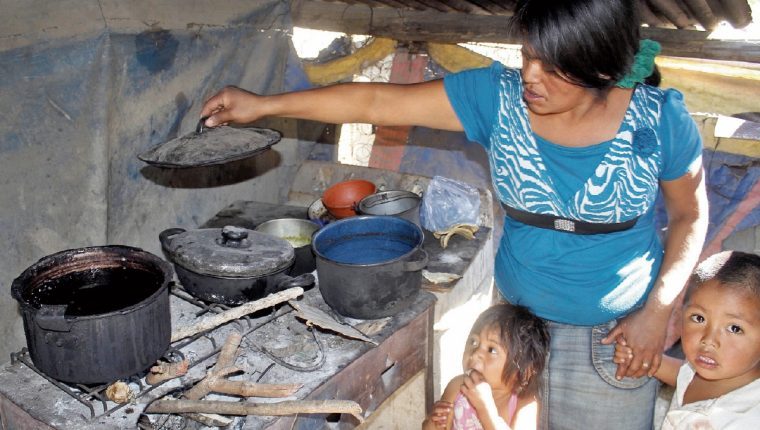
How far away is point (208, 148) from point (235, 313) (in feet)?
2.04

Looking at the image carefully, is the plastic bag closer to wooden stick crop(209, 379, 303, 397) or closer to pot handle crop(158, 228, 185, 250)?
pot handle crop(158, 228, 185, 250)

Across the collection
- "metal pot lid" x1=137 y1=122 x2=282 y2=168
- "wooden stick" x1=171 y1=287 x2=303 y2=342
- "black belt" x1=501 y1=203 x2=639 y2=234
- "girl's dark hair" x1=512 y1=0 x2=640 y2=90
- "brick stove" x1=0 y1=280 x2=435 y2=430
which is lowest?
"brick stove" x1=0 y1=280 x2=435 y2=430

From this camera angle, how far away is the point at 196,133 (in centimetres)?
246

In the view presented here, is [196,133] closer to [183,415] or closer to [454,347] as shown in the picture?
[183,415]

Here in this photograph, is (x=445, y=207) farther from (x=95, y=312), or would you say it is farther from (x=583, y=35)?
(x=95, y=312)

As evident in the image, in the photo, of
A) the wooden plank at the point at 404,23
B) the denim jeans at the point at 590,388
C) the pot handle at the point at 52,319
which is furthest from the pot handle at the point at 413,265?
the wooden plank at the point at 404,23

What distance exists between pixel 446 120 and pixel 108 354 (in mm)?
1405

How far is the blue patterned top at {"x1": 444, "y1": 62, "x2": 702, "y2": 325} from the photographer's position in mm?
2203

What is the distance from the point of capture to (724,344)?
7.29 feet

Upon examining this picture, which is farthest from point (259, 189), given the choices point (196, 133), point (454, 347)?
point (196, 133)

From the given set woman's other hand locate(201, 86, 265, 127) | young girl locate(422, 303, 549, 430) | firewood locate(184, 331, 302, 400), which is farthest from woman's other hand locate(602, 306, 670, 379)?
woman's other hand locate(201, 86, 265, 127)

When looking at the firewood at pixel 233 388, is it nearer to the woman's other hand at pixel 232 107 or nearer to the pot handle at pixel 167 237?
the pot handle at pixel 167 237

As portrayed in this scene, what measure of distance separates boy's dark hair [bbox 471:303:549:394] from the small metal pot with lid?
0.76m

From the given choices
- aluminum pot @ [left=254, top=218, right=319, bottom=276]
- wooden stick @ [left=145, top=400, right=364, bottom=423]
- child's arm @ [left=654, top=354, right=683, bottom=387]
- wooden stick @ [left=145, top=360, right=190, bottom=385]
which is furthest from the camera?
aluminum pot @ [left=254, top=218, right=319, bottom=276]
